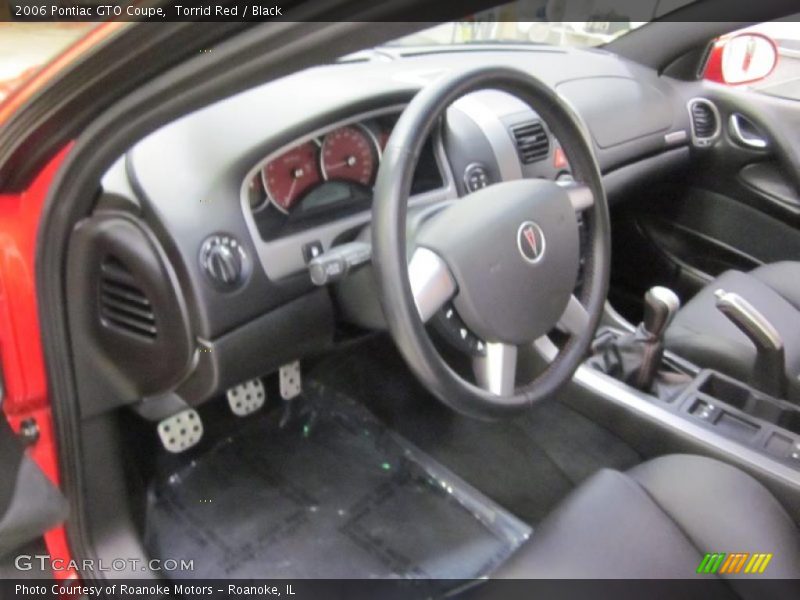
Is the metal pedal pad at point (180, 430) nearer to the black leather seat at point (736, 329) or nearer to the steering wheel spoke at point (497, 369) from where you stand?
the steering wheel spoke at point (497, 369)

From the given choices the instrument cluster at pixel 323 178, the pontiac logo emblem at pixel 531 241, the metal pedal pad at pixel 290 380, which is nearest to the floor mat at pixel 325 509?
the metal pedal pad at pixel 290 380

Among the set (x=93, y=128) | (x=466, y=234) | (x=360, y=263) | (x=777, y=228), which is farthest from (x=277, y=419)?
(x=777, y=228)

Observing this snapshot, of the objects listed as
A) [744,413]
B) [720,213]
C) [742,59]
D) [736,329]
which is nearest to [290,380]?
[744,413]

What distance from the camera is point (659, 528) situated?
110 cm

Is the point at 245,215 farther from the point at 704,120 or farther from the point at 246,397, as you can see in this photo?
the point at 704,120

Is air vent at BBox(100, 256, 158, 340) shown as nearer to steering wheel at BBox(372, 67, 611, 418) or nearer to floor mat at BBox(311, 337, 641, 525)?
steering wheel at BBox(372, 67, 611, 418)

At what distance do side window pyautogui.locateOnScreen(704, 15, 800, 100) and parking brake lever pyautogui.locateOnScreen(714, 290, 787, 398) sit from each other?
116cm

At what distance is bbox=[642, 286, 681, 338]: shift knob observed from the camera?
1.45m

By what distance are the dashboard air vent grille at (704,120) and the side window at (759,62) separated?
4.6 inches

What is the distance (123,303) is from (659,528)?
33.7 inches

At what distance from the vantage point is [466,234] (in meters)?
1.06

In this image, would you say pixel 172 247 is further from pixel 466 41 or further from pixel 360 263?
pixel 466 41

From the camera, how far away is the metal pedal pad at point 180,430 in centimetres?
137

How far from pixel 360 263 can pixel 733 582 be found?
68 centimetres
